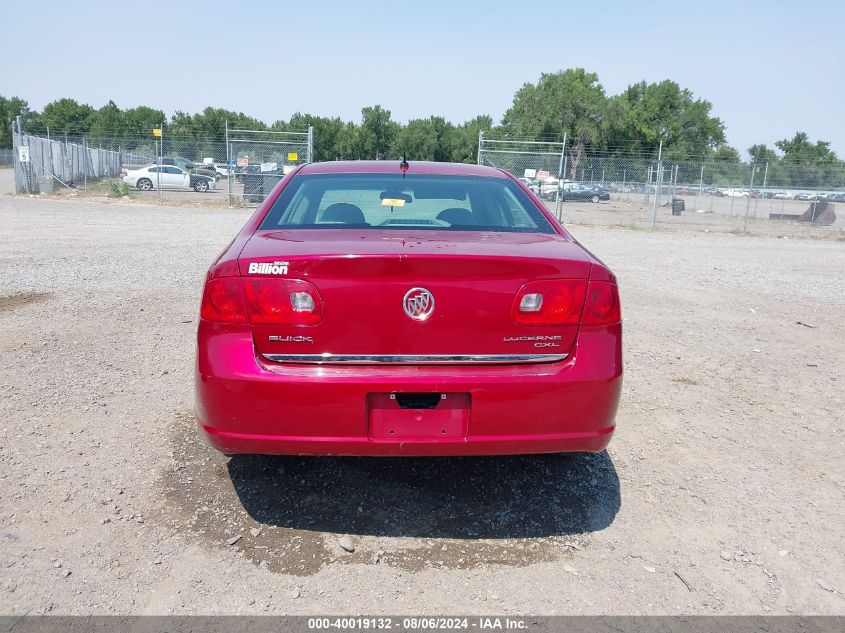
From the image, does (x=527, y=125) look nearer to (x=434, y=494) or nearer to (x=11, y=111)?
(x=11, y=111)

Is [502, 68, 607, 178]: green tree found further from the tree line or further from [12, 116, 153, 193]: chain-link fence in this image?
[12, 116, 153, 193]: chain-link fence

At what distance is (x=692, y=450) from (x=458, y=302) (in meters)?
2.05

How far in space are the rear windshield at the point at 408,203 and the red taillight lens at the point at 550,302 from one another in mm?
631

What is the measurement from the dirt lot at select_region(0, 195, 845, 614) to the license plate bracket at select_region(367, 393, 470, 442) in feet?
1.73

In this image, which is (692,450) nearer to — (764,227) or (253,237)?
(253,237)

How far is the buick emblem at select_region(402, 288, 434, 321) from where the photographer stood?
8.37ft

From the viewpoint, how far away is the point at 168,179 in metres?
33.1


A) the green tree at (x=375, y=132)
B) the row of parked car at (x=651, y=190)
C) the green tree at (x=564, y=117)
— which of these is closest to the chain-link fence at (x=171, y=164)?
the row of parked car at (x=651, y=190)

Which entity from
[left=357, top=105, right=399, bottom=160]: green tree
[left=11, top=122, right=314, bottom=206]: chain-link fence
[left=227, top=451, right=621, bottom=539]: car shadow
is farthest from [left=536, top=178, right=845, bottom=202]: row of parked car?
[left=357, top=105, right=399, bottom=160]: green tree

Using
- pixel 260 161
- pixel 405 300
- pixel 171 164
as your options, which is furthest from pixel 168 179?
pixel 405 300

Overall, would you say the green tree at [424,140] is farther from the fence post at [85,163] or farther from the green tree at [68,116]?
the fence post at [85,163]

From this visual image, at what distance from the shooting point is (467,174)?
389 cm

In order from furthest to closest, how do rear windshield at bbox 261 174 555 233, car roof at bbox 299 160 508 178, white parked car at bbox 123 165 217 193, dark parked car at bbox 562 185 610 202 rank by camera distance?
1. dark parked car at bbox 562 185 610 202
2. white parked car at bbox 123 165 217 193
3. car roof at bbox 299 160 508 178
4. rear windshield at bbox 261 174 555 233

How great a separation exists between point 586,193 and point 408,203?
3417 centimetres
